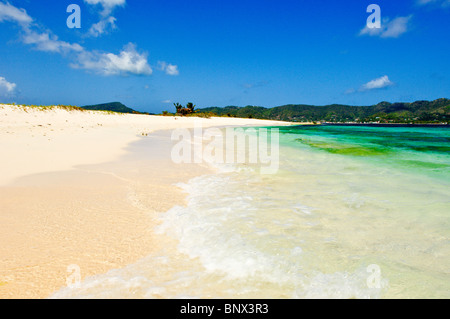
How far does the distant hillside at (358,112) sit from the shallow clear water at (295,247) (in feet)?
341

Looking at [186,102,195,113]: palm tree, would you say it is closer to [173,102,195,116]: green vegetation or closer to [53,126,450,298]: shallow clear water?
[173,102,195,116]: green vegetation

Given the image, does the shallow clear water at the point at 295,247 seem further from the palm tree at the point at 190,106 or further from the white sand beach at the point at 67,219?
the palm tree at the point at 190,106

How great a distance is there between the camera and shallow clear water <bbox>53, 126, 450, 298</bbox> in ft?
6.98

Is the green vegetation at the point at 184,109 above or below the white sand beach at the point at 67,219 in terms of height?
above

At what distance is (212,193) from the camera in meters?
4.83

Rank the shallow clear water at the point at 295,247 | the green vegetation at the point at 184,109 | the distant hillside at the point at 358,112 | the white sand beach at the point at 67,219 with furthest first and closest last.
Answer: the distant hillside at the point at 358,112
the green vegetation at the point at 184,109
the white sand beach at the point at 67,219
the shallow clear water at the point at 295,247

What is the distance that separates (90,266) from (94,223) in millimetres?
1007

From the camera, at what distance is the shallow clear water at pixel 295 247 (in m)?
2.13

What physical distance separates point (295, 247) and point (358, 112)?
591 ft

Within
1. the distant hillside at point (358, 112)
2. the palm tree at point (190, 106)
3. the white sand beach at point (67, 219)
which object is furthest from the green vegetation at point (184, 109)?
the white sand beach at point (67, 219)

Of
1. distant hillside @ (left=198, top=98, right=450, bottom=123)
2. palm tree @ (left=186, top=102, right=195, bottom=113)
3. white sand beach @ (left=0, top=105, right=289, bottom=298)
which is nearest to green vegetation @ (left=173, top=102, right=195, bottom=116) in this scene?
palm tree @ (left=186, top=102, right=195, bottom=113)

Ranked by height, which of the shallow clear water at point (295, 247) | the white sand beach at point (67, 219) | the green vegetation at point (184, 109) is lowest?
the shallow clear water at point (295, 247)
